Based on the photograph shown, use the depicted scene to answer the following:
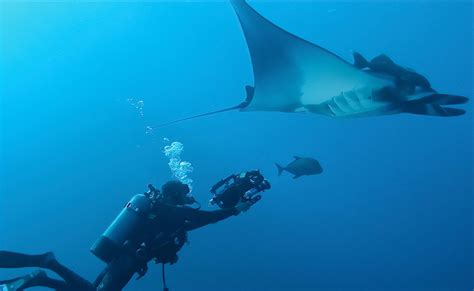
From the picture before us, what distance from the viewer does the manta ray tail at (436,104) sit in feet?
11.6

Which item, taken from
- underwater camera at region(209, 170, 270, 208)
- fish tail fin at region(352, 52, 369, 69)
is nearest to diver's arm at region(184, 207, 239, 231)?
underwater camera at region(209, 170, 270, 208)

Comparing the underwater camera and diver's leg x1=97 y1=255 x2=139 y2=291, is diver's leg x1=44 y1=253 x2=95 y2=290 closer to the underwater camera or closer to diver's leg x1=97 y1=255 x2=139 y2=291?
diver's leg x1=97 y1=255 x2=139 y2=291

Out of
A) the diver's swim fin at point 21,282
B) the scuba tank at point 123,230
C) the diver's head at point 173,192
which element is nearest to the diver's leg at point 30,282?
the diver's swim fin at point 21,282

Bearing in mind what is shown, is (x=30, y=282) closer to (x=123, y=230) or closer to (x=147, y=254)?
(x=123, y=230)

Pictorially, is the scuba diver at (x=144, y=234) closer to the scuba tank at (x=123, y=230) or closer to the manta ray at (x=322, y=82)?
the scuba tank at (x=123, y=230)

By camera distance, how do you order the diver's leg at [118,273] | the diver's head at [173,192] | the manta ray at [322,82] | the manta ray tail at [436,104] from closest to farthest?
the manta ray tail at [436,104] → the manta ray at [322,82] → the diver's leg at [118,273] → the diver's head at [173,192]

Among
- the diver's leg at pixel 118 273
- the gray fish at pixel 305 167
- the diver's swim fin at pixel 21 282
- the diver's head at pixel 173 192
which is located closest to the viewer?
the diver's swim fin at pixel 21 282

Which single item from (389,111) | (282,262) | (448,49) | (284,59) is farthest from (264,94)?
(448,49)

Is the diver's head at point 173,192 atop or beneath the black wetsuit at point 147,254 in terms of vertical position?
atop

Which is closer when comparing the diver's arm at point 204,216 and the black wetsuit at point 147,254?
the black wetsuit at point 147,254

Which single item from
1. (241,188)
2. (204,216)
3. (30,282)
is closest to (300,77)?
(241,188)

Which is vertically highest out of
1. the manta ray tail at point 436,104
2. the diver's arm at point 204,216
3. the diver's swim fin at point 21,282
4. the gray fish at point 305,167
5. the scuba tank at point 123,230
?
the gray fish at point 305,167

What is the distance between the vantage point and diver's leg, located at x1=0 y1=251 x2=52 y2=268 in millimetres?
4238

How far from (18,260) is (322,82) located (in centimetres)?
382
